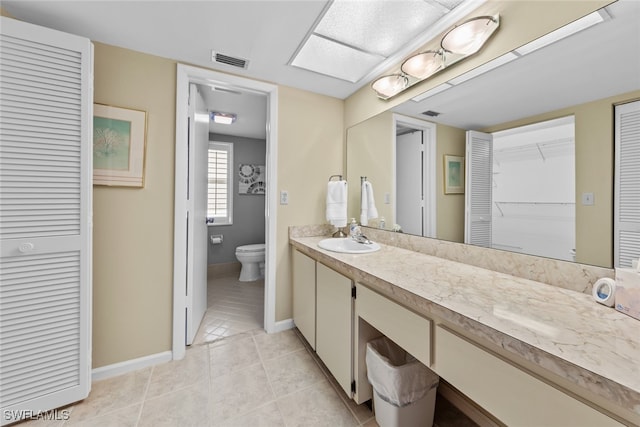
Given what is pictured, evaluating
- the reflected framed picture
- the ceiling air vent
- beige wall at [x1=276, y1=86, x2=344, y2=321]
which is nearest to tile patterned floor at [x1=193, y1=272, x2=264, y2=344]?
beige wall at [x1=276, y1=86, x2=344, y2=321]

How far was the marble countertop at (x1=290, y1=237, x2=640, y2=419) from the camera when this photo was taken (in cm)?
50

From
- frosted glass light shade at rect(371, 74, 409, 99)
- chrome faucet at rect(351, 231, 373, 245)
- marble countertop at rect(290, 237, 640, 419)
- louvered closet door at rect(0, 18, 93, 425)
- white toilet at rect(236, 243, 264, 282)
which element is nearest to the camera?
marble countertop at rect(290, 237, 640, 419)

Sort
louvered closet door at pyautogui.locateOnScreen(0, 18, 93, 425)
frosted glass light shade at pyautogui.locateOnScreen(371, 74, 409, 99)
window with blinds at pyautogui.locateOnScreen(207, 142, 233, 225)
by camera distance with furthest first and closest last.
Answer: window with blinds at pyautogui.locateOnScreen(207, 142, 233, 225)
frosted glass light shade at pyautogui.locateOnScreen(371, 74, 409, 99)
louvered closet door at pyautogui.locateOnScreen(0, 18, 93, 425)

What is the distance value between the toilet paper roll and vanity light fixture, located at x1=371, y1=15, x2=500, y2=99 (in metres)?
1.14

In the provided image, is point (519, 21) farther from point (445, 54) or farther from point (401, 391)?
point (401, 391)

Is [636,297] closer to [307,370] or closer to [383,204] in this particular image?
[383,204]

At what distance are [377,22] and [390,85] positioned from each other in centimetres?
45

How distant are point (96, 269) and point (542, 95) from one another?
2607 millimetres

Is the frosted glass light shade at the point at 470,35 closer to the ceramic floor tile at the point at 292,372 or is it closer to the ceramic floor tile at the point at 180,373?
the ceramic floor tile at the point at 292,372

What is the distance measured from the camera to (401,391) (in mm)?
1109

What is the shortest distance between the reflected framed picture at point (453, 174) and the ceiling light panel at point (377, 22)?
2.49 ft

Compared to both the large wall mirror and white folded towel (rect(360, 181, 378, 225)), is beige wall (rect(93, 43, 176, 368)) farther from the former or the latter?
the large wall mirror

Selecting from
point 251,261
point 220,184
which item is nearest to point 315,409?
point 251,261

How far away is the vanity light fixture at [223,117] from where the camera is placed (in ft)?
9.77
